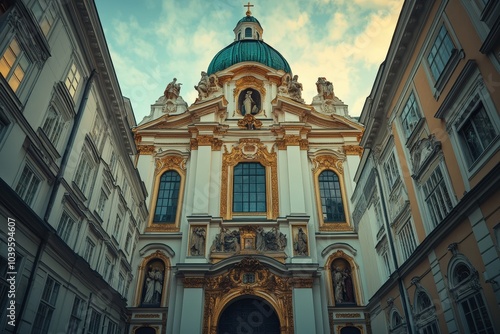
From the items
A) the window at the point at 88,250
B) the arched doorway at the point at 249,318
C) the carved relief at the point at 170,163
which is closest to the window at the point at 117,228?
the window at the point at 88,250

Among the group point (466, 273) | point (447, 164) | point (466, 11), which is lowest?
point (466, 273)

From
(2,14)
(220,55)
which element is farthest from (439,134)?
(220,55)

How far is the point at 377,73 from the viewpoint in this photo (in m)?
17.7

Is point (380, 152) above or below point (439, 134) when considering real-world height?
above

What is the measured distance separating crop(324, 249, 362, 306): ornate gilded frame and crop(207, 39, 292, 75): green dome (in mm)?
18943

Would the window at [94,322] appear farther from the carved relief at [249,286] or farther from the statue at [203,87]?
the statue at [203,87]

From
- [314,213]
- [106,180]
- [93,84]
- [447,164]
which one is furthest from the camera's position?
[314,213]

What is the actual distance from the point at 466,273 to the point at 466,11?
7.65 m

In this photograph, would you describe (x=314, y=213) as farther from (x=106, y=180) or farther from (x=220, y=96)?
(x=106, y=180)

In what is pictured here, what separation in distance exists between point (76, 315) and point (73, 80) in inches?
362

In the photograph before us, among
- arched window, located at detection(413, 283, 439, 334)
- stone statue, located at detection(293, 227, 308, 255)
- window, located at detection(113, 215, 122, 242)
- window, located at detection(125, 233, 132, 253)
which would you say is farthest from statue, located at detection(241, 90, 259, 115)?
arched window, located at detection(413, 283, 439, 334)

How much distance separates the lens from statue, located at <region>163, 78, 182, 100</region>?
113ft

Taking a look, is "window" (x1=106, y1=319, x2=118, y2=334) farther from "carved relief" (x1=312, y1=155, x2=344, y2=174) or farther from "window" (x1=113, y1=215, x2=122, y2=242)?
"carved relief" (x1=312, y1=155, x2=344, y2=174)

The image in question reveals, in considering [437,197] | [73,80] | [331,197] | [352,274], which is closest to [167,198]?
[331,197]
